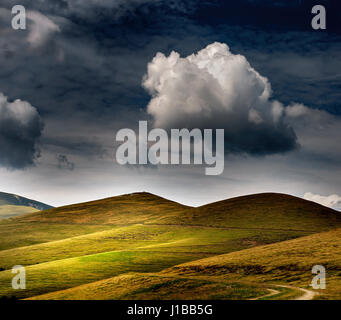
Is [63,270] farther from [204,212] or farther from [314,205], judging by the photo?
[314,205]

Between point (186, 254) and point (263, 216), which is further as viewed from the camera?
point (263, 216)

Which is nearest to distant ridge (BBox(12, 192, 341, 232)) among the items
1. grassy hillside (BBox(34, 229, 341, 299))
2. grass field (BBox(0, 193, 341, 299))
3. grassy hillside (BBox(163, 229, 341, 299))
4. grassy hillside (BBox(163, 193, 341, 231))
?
→ grassy hillside (BBox(163, 193, 341, 231))

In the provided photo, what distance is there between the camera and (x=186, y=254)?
99.7 m

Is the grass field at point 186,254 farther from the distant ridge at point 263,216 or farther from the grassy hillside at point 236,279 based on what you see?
the distant ridge at point 263,216

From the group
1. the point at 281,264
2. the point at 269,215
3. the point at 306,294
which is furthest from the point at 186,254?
the point at 269,215

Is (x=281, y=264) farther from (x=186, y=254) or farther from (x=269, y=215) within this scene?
(x=269, y=215)

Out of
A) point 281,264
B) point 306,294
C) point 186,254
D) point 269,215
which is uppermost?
point 269,215

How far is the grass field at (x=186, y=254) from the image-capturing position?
55812 mm

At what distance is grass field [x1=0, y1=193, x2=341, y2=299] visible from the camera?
5581 centimetres

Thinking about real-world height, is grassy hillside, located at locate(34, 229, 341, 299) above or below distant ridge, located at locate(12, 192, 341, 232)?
below

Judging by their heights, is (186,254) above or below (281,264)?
below

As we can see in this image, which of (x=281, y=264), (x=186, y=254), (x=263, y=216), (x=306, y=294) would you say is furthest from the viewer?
(x=263, y=216)

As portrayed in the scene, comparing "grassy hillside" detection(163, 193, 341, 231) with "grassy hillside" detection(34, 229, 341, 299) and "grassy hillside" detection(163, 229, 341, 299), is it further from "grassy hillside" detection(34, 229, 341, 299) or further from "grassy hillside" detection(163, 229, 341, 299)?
"grassy hillside" detection(34, 229, 341, 299)
